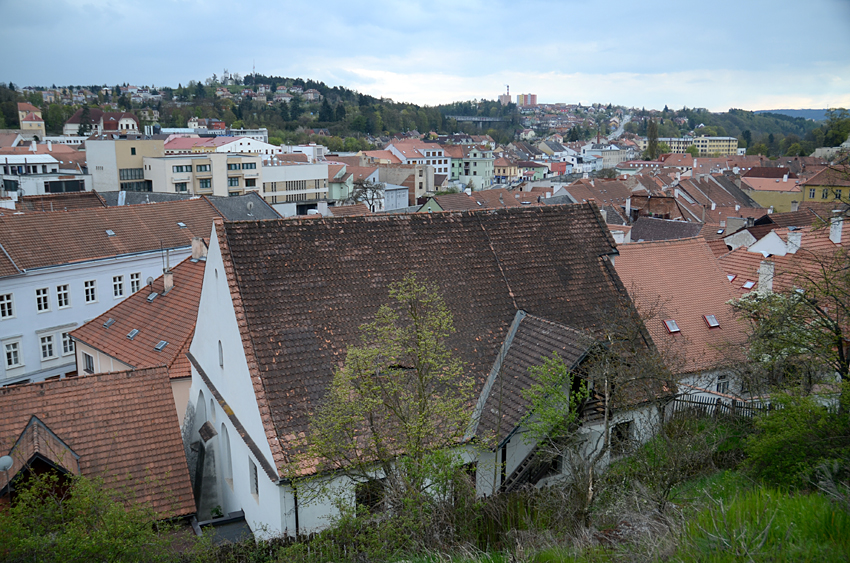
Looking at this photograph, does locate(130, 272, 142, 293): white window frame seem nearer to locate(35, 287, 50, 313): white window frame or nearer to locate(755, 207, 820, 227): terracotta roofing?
locate(35, 287, 50, 313): white window frame

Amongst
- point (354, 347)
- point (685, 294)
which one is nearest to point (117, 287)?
point (354, 347)

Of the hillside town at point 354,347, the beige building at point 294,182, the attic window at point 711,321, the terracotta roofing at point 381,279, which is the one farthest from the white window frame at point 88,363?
the beige building at point 294,182

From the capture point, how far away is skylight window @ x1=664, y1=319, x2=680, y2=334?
21656 mm

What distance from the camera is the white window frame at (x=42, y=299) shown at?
32581 millimetres

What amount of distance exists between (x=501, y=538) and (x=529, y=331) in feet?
20.2

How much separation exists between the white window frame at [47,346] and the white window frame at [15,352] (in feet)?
3.04

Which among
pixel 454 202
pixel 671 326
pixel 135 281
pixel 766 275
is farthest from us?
pixel 454 202

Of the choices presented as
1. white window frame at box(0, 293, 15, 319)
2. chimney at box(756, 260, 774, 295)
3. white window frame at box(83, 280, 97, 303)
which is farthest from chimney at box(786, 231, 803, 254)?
white window frame at box(0, 293, 15, 319)

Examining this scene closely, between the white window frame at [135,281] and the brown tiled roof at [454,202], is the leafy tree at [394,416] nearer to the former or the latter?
the white window frame at [135,281]

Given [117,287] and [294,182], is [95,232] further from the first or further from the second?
[294,182]

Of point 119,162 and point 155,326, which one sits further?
point 119,162

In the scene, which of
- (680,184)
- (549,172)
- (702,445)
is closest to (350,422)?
(702,445)

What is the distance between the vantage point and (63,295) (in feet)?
110

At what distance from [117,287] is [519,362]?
29.4m
